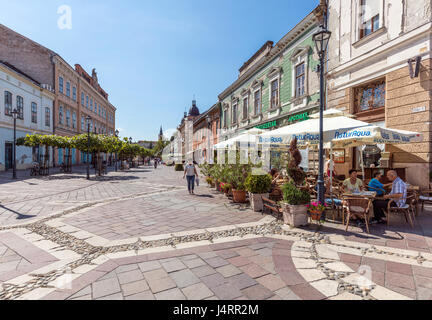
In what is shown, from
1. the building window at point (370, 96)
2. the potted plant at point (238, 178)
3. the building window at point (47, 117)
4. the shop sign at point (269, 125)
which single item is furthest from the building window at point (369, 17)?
the building window at point (47, 117)

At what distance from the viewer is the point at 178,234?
4375 millimetres

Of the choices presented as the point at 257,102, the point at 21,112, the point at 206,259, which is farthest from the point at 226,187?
the point at 21,112

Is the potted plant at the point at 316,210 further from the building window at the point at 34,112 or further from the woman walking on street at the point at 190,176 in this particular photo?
the building window at the point at 34,112

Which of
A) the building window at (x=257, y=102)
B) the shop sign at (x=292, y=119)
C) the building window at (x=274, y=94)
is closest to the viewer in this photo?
the shop sign at (x=292, y=119)

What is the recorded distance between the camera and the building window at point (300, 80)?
41.4ft

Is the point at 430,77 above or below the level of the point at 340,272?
above

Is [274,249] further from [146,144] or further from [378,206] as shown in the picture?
[146,144]

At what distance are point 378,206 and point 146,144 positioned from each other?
130341 millimetres

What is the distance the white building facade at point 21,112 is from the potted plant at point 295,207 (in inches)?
923

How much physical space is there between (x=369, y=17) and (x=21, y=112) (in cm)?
2767

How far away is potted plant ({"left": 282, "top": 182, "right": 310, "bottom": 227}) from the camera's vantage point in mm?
4746

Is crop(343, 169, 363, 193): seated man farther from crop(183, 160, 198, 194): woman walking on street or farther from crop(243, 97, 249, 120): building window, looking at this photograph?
crop(243, 97, 249, 120): building window

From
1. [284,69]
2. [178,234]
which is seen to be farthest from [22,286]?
[284,69]

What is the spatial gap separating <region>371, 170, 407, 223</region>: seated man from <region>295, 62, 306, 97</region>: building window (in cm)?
875
